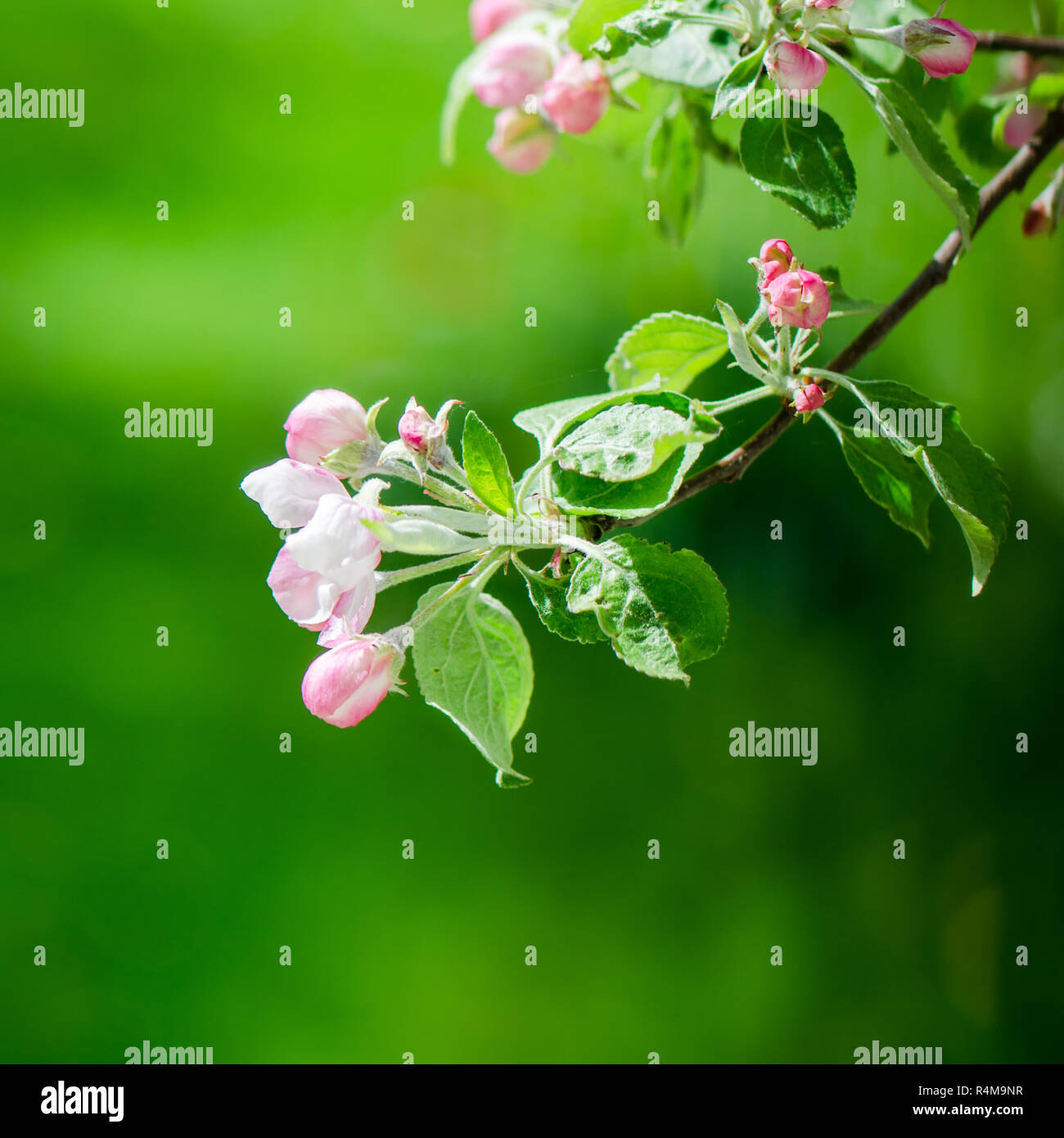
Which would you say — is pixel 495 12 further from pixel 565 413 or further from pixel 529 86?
pixel 565 413

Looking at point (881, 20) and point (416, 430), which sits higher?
point (881, 20)

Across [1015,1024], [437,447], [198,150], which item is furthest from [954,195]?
[1015,1024]

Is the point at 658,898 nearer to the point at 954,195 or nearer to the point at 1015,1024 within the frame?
the point at 1015,1024

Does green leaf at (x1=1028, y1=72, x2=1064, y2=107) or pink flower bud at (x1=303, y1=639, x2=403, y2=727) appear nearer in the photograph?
pink flower bud at (x1=303, y1=639, x2=403, y2=727)

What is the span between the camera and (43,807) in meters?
1.11

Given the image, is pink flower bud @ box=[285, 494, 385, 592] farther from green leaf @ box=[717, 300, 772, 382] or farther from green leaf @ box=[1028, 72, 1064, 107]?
green leaf @ box=[1028, 72, 1064, 107]

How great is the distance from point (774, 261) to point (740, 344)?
3 centimetres

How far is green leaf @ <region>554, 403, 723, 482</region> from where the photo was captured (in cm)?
27

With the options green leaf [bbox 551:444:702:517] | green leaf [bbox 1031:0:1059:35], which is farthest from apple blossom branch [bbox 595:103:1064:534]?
green leaf [bbox 1031:0:1059:35]

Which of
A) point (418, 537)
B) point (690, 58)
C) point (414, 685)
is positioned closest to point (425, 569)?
point (418, 537)

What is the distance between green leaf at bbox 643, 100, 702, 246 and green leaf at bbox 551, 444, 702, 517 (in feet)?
0.87

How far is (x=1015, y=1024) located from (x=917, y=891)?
0.19 m

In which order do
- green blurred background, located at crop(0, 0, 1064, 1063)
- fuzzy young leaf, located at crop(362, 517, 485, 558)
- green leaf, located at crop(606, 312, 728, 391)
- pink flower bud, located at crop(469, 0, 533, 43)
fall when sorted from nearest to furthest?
fuzzy young leaf, located at crop(362, 517, 485, 558)
green leaf, located at crop(606, 312, 728, 391)
pink flower bud, located at crop(469, 0, 533, 43)
green blurred background, located at crop(0, 0, 1064, 1063)

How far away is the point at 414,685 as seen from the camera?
1145 mm
